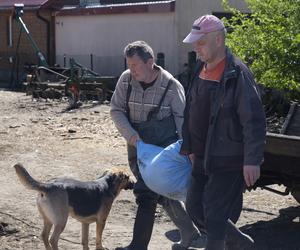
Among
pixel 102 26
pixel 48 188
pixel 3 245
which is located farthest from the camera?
pixel 102 26

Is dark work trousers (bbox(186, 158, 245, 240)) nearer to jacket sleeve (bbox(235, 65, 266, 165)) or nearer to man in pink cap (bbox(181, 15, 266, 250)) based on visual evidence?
man in pink cap (bbox(181, 15, 266, 250))

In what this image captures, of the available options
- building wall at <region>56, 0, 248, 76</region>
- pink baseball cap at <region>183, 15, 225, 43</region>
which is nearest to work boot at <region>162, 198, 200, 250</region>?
pink baseball cap at <region>183, 15, 225, 43</region>

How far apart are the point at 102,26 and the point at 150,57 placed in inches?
761

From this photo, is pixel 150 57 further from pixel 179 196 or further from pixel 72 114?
pixel 72 114

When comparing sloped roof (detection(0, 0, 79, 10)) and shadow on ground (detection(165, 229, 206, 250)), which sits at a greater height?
sloped roof (detection(0, 0, 79, 10))

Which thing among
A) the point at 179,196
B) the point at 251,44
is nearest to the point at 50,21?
the point at 251,44

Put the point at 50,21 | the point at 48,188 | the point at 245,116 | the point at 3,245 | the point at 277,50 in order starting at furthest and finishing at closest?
the point at 50,21, the point at 277,50, the point at 3,245, the point at 48,188, the point at 245,116

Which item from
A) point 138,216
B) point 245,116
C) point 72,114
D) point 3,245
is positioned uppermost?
point 245,116

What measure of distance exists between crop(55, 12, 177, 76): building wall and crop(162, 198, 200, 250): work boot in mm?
15771

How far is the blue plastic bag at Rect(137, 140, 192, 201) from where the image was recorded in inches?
214

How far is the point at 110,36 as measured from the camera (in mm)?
24531

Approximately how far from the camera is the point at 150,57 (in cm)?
567

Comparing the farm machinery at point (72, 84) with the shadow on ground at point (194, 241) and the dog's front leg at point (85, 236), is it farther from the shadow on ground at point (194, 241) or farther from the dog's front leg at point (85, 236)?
the dog's front leg at point (85, 236)

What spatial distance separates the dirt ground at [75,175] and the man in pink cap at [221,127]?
1.59 metres
